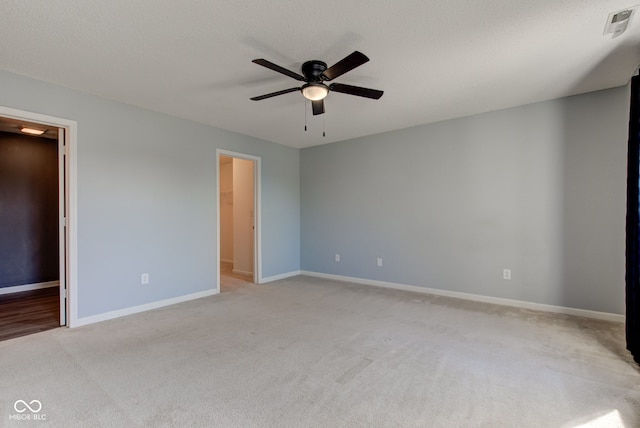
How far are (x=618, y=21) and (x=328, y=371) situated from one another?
3.23 meters

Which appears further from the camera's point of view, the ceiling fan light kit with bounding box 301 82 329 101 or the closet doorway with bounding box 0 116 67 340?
the closet doorway with bounding box 0 116 67 340

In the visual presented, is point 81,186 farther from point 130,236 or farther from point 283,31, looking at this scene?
point 283,31

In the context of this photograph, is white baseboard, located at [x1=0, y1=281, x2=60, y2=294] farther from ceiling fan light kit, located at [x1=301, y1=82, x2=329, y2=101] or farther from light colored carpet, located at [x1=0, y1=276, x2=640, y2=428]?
ceiling fan light kit, located at [x1=301, y1=82, x2=329, y2=101]

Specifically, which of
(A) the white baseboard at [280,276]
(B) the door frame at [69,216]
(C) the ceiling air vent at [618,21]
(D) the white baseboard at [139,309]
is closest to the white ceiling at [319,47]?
(C) the ceiling air vent at [618,21]

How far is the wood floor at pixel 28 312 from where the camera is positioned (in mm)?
3016

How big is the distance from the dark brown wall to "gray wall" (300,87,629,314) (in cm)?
472

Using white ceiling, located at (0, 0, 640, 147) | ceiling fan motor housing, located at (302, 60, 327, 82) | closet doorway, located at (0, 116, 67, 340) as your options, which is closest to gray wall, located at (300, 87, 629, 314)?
white ceiling, located at (0, 0, 640, 147)

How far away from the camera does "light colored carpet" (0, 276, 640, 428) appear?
67.9 inches

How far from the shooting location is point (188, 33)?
7.22ft

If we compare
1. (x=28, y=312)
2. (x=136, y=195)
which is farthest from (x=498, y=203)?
(x=28, y=312)

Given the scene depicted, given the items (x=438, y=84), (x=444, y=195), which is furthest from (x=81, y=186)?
(x=444, y=195)

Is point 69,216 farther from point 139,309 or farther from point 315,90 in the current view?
point 315,90

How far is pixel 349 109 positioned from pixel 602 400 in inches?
135

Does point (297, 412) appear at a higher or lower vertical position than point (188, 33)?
lower
